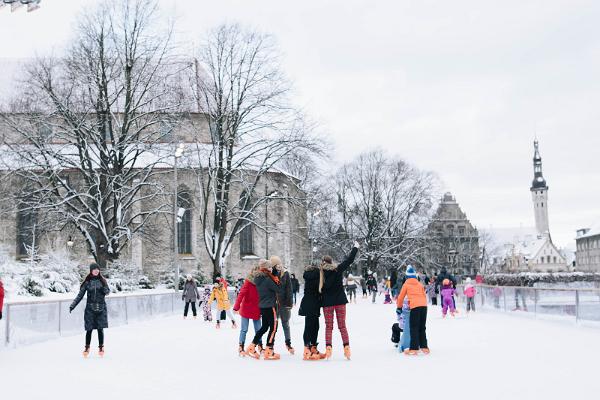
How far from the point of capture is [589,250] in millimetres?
133000

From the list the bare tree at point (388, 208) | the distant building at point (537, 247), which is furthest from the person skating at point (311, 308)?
the distant building at point (537, 247)

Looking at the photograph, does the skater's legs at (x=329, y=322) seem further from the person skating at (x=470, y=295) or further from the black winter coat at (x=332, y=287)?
the person skating at (x=470, y=295)

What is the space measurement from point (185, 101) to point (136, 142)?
3776mm

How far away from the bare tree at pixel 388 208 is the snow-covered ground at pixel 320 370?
48.6 m

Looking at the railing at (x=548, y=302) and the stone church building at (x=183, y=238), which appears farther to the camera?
the stone church building at (x=183, y=238)

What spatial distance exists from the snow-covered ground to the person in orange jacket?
0.37 m

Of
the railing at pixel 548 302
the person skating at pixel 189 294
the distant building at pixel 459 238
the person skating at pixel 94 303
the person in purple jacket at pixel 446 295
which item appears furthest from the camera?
the distant building at pixel 459 238

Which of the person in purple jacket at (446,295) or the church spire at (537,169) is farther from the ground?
the church spire at (537,169)

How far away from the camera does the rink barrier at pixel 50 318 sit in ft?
51.1

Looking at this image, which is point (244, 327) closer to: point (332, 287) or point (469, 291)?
point (332, 287)

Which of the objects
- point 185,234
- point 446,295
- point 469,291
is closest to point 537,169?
point 185,234

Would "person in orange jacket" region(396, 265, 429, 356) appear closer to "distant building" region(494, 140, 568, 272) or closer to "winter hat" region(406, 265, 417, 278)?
"winter hat" region(406, 265, 417, 278)

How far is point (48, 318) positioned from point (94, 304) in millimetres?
5472

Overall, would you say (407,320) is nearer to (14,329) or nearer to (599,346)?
(599,346)
